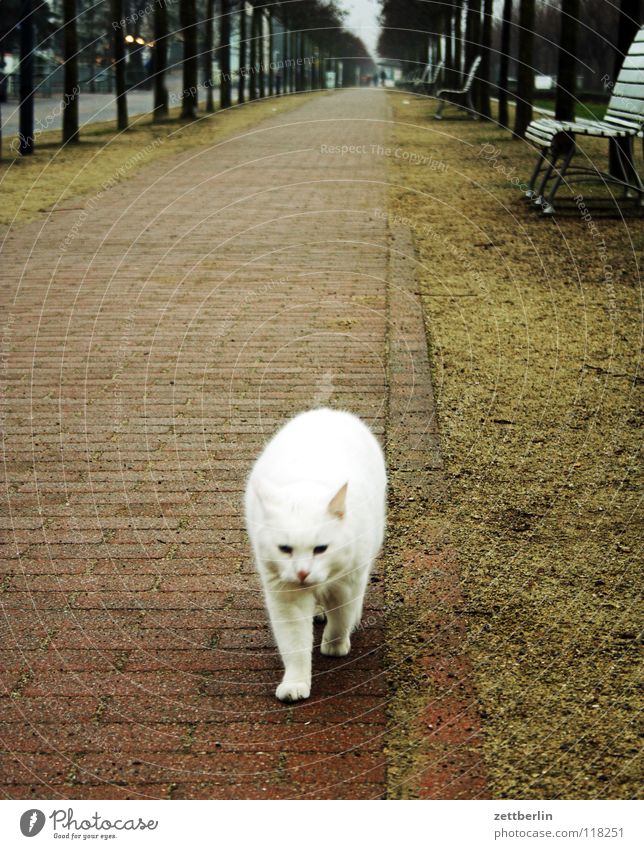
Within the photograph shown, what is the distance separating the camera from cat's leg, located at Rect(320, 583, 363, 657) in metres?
3.98

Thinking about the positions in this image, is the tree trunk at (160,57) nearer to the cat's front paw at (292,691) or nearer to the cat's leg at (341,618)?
the cat's leg at (341,618)

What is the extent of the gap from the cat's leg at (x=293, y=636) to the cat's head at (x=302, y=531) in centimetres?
12

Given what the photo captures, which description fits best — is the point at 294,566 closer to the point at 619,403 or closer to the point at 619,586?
the point at 619,586

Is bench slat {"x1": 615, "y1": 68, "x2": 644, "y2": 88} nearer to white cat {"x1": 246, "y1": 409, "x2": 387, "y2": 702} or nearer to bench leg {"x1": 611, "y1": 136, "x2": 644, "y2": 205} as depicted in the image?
bench leg {"x1": 611, "y1": 136, "x2": 644, "y2": 205}

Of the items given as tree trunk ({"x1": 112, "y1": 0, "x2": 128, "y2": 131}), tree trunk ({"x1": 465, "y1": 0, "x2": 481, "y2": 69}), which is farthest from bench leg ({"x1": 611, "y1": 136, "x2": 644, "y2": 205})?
tree trunk ({"x1": 465, "y1": 0, "x2": 481, "y2": 69})

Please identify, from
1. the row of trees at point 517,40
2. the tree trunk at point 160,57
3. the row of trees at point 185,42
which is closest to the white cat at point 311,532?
the row of trees at point 517,40

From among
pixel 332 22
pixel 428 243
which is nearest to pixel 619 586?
pixel 428 243

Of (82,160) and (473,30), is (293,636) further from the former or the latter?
(473,30)

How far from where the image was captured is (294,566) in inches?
142

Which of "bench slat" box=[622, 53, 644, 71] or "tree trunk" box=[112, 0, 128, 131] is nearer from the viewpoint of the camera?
"bench slat" box=[622, 53, 644, 71]

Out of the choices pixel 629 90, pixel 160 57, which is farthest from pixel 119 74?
pixel 629 90

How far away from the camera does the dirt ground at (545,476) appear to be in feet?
12.1

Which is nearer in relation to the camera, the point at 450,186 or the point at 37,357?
the point at 37,357

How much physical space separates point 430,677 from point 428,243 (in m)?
8.98
